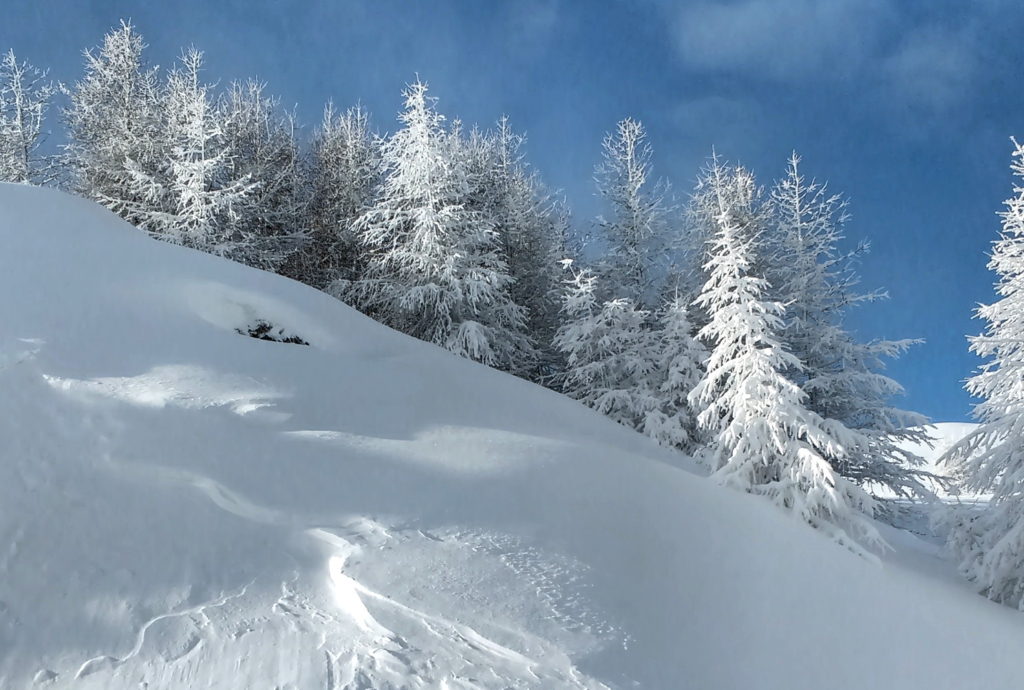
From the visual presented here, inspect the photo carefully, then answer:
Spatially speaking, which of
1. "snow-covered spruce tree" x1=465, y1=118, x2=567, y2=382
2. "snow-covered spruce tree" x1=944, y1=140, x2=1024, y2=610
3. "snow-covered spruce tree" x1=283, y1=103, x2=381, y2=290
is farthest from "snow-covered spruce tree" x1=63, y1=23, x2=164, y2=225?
"snow-covered spruce tree" x1=944, y1=140, x2=1024, y2=610

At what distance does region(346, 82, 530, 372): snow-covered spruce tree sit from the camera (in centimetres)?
1731

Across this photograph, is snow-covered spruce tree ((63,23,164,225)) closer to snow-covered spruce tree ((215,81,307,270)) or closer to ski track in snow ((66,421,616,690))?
snow-covered spruce tree ((215,81,307,270))

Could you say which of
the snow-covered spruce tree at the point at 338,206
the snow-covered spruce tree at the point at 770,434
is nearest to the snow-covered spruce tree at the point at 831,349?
the snow-covered spruce tree at the point at 770,434

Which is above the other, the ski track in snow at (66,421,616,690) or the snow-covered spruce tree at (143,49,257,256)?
the snow-covered spruce tree at (143,49,257,256)

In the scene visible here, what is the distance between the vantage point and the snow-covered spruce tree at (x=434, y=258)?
17312mm

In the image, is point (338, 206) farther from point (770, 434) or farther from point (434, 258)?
point (770, 434)

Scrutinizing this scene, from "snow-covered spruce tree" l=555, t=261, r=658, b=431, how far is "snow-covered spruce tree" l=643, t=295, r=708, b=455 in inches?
12.8

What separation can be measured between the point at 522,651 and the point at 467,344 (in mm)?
12507

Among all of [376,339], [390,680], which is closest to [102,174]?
[376,339]

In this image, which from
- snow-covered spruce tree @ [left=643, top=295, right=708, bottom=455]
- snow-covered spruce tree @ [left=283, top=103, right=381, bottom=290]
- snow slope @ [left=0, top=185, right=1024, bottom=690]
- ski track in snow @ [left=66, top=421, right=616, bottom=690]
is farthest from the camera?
snow-covered spruce tree @ [left=283, top=103, right=381, bottom=290]

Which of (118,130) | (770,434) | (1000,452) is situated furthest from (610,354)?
(118,130)

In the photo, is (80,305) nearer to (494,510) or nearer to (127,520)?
(127,520)

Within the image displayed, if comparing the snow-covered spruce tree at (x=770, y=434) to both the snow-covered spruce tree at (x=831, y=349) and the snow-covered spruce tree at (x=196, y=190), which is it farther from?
the snow-covered spruce tree at (x=196, y=190)

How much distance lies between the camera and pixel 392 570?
5.14 metres
